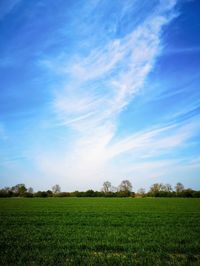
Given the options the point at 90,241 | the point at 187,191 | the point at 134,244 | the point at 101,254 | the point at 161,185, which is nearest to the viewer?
the point at 101,254

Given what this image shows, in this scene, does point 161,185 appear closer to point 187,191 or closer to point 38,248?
point 187,191

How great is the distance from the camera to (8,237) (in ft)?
47.1

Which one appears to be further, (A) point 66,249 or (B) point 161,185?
(B) point 161,185

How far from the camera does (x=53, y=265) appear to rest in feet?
29.1

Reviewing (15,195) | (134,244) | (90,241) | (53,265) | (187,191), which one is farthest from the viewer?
(15,195)

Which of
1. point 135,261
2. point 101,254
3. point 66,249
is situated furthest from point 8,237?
point 135,261

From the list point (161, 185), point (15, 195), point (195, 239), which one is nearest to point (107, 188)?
point (161, 185)

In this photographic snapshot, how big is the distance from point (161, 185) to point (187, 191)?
193ft

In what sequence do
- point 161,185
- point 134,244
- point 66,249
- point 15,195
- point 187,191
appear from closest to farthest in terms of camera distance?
point 66,249, point 134,244, point 187,191, point 15,195, point 161,185

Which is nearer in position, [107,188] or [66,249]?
[66,249]

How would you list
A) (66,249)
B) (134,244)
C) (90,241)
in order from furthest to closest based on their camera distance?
(90,241)
(134,244)
(66,249)

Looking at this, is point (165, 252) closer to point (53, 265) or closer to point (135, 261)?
point (135, 261)

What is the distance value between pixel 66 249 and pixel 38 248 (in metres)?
1.39

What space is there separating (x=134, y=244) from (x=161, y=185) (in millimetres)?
181488
